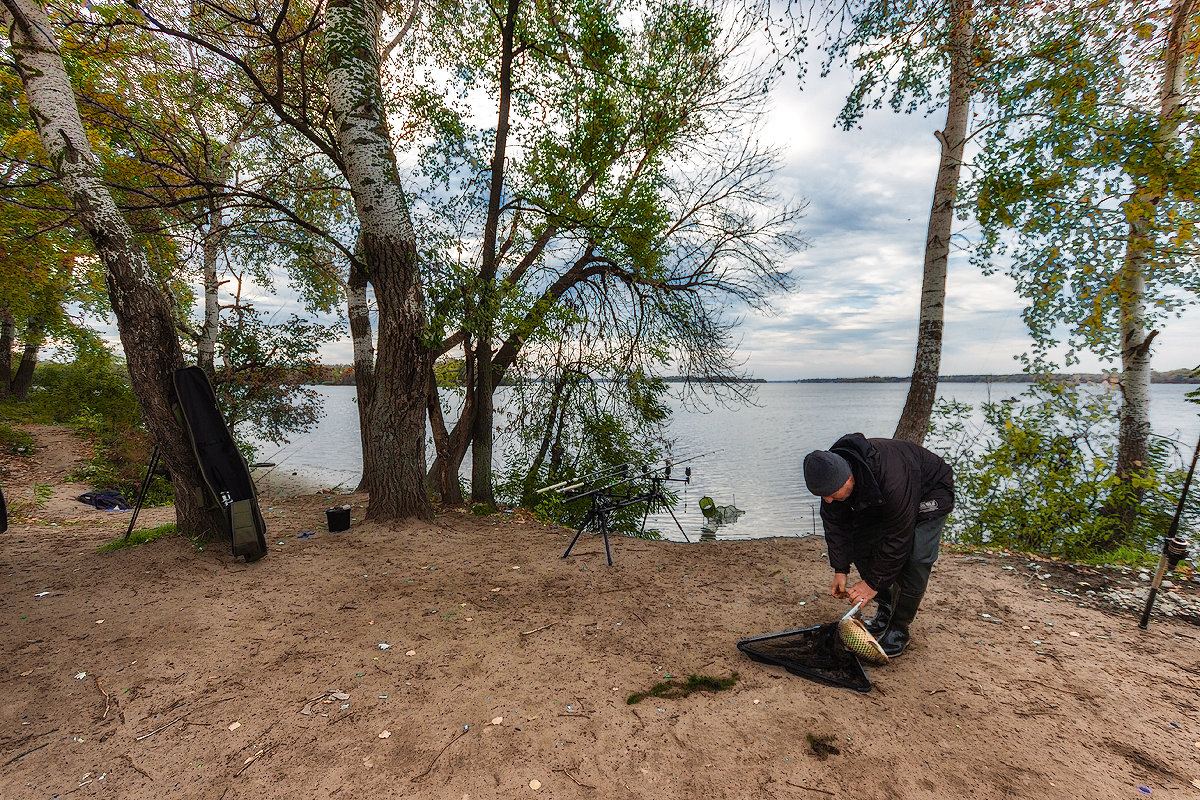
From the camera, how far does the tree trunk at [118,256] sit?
12.5 ft

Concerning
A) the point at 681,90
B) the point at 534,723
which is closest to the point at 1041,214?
the point at 681,90

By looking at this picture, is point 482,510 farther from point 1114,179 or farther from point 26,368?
point 26,368

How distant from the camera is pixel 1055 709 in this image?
2469mm

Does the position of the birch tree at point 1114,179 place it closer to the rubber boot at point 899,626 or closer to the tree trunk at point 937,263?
the tree trunk at point 937,263

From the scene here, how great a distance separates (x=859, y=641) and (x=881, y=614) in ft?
2.58

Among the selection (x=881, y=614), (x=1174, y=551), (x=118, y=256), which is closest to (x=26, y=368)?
(x=118, y=256)

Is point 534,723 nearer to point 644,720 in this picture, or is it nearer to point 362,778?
point 644,720

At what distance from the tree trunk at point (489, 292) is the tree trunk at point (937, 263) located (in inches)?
205

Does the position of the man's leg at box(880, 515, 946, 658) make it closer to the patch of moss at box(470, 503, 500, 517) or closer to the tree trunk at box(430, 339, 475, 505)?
the patch of moss at box(470, 503, 500, 517)

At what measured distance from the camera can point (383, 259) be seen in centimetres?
536

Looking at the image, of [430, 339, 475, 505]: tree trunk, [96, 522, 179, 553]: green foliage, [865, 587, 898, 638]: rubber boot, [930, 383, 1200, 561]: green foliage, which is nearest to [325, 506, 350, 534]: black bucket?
[96, 522, 179, 553]: green foliage

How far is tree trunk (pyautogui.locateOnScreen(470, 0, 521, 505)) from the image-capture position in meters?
5.79

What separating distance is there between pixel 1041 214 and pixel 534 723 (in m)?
6.90

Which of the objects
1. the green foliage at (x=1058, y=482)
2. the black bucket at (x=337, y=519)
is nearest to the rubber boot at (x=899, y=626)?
the green foliage at (x=1058, y=482)
